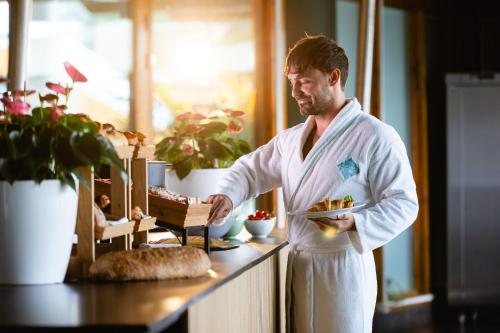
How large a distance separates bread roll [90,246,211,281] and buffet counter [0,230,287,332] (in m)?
0.03

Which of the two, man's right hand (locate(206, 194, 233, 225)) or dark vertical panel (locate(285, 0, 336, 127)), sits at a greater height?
dark vertical panel (locate(285, 0, 336, 127))

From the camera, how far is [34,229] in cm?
184

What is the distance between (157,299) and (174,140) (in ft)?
5.68

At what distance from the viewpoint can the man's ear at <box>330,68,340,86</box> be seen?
2.73 metres

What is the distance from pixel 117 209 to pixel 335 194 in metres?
0.80

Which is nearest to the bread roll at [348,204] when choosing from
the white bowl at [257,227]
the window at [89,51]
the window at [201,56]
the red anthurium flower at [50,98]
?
the white bowl at [257,227]

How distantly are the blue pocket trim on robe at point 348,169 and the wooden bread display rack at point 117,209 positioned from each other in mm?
666

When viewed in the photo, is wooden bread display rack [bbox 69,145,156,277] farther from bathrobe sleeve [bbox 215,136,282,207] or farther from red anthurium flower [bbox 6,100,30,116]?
bathrobe sleeve [bbox 215,136,282,207]

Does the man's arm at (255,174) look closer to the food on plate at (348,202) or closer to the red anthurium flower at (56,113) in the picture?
the food on plate at (348,202)

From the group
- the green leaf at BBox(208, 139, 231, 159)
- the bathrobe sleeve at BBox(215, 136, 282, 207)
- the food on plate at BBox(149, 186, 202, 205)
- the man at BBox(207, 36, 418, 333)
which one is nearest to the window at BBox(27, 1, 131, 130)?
the green leaf at BBox(208, 139, 231, 159)

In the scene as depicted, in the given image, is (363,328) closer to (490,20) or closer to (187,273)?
(187,273)

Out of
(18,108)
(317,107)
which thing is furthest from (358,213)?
(18,108)

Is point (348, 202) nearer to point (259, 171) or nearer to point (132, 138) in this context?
point (259, 171)

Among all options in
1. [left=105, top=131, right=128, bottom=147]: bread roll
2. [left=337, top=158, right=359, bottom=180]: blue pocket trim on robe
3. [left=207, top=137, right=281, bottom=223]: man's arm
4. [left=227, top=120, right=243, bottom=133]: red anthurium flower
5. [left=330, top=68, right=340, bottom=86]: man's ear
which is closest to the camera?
[left=105, top=131, right=128, bottom=147]: bread roll
